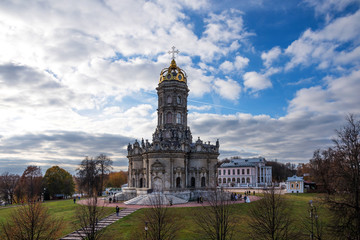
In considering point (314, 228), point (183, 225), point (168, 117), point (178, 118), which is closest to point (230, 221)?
point (183, 225)

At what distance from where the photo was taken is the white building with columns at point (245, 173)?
88.1 metres

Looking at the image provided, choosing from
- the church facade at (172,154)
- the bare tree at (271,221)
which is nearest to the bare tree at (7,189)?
the church facade at (172,154)

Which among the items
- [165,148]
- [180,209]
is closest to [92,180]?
[165,148]

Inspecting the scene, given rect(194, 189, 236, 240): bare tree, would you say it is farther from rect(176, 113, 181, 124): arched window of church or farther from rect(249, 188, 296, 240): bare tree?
rect(176, 113, 181, 124): arched window of church

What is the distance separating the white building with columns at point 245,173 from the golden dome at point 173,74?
4224 centimetres

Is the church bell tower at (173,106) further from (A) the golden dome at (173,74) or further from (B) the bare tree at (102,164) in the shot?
(B) the bare tree at (102,164)

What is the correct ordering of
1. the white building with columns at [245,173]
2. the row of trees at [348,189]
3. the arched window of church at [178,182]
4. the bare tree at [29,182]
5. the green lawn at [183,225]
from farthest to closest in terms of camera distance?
the white building with columns at [245,173] < the bare tree at [29,182] < the arched window of church at [178,182] < the green lawn at [183,225] < the row of trees at [348,189]

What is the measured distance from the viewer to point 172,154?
49.9 meters

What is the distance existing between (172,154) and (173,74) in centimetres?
1709

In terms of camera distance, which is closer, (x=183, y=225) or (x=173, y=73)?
(x=183, y=225)

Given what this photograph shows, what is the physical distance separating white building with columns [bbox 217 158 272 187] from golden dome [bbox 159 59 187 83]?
42.2 metres

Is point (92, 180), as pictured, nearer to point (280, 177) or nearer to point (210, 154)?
point (210, 154)

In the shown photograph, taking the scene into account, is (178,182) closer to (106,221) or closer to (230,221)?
(106,221)

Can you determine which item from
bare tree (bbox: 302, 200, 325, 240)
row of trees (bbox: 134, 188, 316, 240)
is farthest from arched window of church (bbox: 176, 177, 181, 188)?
bare tree (bbox: 302, 200, 325, 240)
